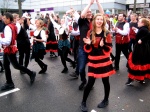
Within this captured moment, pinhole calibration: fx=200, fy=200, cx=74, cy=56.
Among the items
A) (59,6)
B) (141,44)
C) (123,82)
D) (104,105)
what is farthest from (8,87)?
(59,6)

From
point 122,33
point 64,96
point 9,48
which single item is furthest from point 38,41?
point 122,33

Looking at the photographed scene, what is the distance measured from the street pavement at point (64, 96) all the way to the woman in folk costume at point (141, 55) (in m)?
0.29

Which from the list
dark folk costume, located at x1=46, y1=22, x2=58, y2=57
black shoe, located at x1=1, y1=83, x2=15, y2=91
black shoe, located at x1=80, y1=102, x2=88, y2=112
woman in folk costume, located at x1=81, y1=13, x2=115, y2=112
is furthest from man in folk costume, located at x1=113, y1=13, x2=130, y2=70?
black shoe, located at x1=1, y1=83, x2=15, y2=91

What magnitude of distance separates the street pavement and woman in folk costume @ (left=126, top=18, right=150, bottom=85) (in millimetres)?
292

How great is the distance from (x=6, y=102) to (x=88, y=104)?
64.8 inches

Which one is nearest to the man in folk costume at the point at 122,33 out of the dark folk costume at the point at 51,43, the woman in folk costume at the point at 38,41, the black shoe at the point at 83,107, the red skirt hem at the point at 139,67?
the red skirt hem at the point at 139,67

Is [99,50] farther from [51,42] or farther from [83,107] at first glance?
[51,42]

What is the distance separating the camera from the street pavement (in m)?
3.74

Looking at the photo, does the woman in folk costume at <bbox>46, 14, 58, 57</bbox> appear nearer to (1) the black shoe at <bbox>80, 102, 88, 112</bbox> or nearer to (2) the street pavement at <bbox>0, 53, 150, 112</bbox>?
(2) the street pavement at <bbox>0, 53, 150, 112</bbox>

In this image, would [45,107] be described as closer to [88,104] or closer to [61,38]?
[88,104]

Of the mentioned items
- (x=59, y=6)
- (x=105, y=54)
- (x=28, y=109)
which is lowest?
(x=28, y=109)

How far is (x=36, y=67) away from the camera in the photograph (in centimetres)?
673

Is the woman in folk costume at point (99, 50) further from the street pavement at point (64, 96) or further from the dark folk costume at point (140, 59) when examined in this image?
the dark folk costume at point (140, 59)

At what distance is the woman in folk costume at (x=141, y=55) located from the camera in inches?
185
